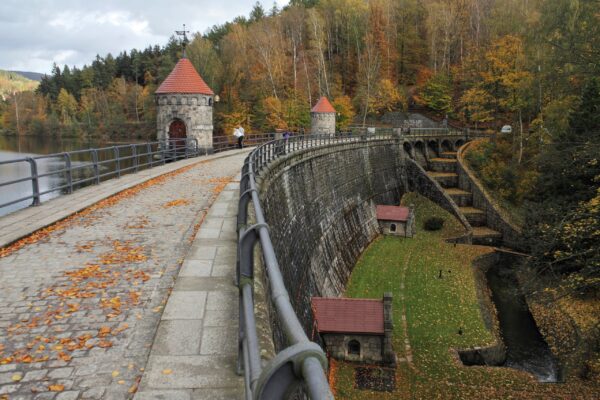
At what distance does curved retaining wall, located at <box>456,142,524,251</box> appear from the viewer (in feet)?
102

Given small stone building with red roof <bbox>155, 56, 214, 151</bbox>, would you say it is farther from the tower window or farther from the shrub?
the shrub

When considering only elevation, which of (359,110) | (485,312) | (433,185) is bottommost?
(485,312)

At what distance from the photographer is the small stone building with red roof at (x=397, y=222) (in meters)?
31.8

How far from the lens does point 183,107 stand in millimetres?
26328

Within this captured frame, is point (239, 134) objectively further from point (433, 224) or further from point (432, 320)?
point (432, 320)

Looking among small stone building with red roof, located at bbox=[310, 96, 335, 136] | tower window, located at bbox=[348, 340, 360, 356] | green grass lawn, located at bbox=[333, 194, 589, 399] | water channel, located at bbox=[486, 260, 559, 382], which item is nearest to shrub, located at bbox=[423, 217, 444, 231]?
green grass lawn, located at bbox=[333, 194, 589, 399]

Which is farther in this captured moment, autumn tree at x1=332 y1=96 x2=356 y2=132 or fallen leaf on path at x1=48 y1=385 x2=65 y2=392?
autumn tree at x1=332 y1=96 x2=356 y2=132

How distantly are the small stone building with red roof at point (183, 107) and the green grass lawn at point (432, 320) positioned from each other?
12.4 meters

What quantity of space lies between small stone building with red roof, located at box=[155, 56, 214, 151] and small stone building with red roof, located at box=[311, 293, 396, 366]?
1396 cm

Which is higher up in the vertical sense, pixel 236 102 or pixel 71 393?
pixel 236 102

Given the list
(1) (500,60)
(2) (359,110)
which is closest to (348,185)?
(1) (500,60)

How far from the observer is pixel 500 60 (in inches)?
1554

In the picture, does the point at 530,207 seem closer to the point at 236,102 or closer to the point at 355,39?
the point at 236,102

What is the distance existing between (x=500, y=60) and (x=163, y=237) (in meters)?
39.0
